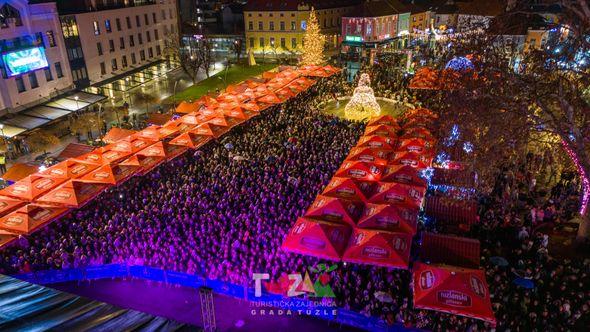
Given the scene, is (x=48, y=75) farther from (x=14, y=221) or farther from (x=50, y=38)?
(x=14, y=221)

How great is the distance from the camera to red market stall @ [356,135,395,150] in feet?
60.5

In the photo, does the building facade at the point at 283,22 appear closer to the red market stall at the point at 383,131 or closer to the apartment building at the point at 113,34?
the apartment building at the point at 113,34

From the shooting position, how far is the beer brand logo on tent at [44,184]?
16.0 metres

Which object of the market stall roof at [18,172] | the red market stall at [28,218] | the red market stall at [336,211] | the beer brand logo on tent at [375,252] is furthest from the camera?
the market stall roof at [18,172]

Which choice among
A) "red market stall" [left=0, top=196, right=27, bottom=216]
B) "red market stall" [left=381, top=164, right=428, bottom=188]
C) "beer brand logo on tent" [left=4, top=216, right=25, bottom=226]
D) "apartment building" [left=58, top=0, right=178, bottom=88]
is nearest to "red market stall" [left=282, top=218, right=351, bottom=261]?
"red market stall" [left=381, top=164, right=428, bottom=188]

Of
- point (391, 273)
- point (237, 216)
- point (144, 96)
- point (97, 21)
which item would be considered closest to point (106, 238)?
point (237, 216)

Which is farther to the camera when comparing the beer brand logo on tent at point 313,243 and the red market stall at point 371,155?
the red market stall at point 371,155

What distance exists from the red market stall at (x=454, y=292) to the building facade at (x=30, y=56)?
2878 centimetres

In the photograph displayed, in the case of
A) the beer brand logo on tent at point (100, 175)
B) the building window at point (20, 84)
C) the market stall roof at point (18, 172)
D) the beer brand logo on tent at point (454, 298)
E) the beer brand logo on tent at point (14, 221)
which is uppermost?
the building window at point (20, 84)

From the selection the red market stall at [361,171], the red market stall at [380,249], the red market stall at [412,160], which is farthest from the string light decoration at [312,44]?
the red market stall at [380,249]

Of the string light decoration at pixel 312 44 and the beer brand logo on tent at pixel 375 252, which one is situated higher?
the string light decoration at pixel 312 44

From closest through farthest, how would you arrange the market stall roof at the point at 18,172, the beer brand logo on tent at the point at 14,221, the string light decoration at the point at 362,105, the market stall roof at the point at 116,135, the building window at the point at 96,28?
1. the beer brand logo on tent at the point at 14,221
2. the market stall roof at the point at 18,172
3. the market stall roof at the point at 116,135
4. the string light decoration at the point at 362,105
5. the building window at the point at 96,28

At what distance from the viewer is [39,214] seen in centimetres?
1462

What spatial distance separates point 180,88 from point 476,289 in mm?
37039
